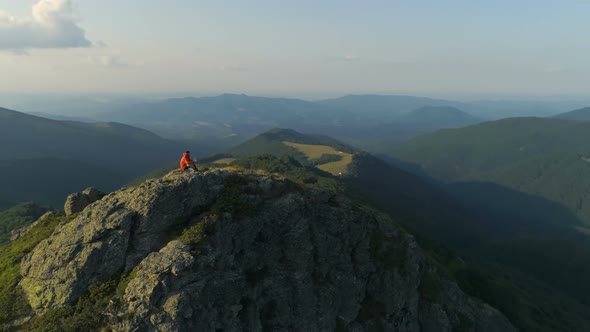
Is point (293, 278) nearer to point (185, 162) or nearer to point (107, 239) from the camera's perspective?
point (107, 239)

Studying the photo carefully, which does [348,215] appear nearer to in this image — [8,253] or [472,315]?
[472,315]

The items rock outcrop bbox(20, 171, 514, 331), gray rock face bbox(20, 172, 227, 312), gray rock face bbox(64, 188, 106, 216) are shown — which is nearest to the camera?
rock outcrop bbox(20, 171, 514, 331)

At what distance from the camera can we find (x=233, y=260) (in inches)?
926

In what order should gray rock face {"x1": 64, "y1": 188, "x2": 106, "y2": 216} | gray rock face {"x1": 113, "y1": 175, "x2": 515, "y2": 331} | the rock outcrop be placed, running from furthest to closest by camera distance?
gray rock face {"x1": 64, "y1": 188, "x2": 106, "y2": 216}, the rock outcrop, gray rock face {"x1": 113, "y1": 175, "x2": 515, "y2": 331}

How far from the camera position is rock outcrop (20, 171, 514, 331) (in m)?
20.8

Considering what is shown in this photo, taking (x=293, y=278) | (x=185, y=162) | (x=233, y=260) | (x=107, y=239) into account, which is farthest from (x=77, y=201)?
(x=293, y=278)

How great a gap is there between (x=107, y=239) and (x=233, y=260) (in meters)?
7.96

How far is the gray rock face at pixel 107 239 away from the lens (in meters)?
21.3

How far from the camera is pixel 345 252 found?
29672 millimetres

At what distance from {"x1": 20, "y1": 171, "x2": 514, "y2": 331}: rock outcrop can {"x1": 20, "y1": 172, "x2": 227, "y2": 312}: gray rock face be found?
0.22 feet

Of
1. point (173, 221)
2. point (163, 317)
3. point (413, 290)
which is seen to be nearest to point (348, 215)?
point (413, 290)

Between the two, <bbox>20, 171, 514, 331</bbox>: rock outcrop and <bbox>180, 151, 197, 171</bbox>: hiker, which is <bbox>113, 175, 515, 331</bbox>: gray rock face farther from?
<bbox>180, 151, 197, 171</bbox>: hiker

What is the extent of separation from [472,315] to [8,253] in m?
45.3

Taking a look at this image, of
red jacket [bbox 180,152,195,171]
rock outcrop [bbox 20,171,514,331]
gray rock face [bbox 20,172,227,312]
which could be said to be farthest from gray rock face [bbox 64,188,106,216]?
red jacket [bbox 180,152,195,171]
